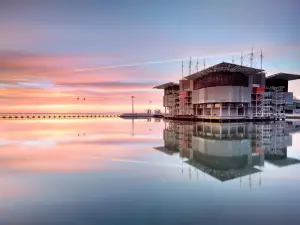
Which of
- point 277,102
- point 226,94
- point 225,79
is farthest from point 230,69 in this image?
point 277,102

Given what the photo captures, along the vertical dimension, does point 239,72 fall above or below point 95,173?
above

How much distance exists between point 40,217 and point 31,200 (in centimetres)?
131

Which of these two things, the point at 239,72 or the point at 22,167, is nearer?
the point at 22,167

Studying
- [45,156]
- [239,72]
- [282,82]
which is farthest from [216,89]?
[45,156]

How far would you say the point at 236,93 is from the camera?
48.9 meters

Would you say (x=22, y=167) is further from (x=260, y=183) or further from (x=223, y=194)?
(x=260, y=183)

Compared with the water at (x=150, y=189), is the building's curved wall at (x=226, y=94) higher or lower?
higher

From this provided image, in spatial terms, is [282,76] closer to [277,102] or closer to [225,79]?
[277,102]

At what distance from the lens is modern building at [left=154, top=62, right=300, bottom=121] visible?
48.5 metres

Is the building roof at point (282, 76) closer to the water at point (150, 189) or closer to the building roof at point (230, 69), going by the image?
the building roof at point (230, 69)

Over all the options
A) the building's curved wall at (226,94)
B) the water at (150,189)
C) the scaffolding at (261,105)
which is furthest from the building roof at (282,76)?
the water at (150,189)

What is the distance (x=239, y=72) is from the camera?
5041 centimetres

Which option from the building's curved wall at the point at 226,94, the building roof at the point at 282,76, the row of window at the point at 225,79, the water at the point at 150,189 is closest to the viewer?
the water at the point at 150,189

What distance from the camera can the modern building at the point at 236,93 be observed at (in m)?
48.5
